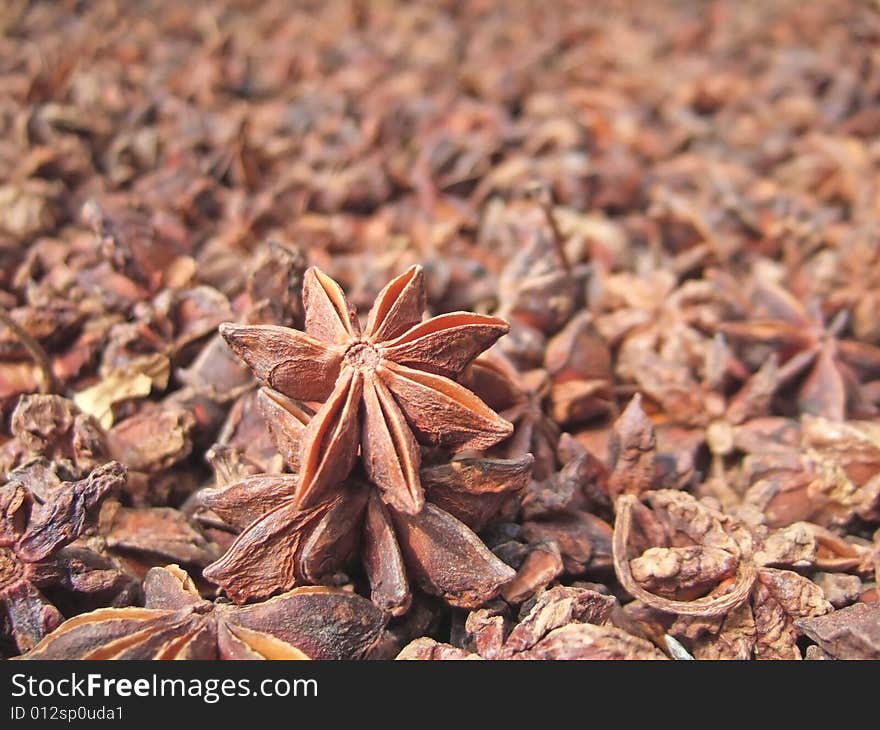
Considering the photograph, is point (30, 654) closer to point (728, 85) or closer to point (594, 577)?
point (594, 577)

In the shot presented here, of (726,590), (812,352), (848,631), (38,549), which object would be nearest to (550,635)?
(726,590)

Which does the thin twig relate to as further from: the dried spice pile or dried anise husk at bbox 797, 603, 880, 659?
dried anise husk at bbox 797, 603, 880, 659

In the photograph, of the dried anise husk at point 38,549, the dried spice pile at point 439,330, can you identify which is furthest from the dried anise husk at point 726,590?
the dried anise husk at point 38,549

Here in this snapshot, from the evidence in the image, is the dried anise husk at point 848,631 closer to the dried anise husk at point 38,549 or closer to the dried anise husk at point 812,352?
the dried anise husk at point 812,352

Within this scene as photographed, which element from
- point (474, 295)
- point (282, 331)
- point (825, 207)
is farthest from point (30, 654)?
point (825, 207)

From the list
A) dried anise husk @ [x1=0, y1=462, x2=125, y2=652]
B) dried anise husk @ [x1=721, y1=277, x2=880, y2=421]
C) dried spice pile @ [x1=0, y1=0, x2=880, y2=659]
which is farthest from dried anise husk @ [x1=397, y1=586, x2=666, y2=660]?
dried anise husk @ [x1=721, y1=277, x2=880, y2=421]

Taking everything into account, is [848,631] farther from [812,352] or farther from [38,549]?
[38,549]
